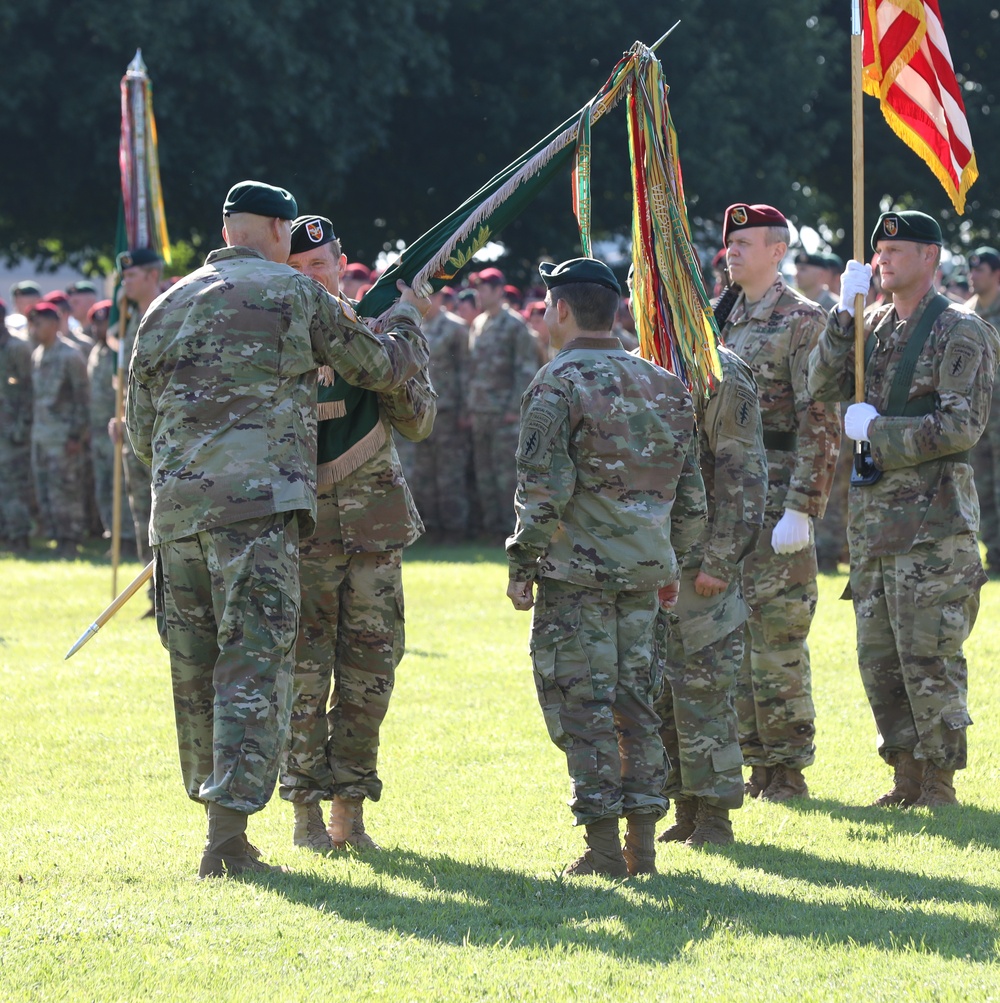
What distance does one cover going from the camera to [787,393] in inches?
305

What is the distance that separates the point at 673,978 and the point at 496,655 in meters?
6.67

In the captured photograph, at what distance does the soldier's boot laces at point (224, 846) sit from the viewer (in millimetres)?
5988

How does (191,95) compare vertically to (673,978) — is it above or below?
above

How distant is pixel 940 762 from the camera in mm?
7309

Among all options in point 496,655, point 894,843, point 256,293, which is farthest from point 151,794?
point 496,655

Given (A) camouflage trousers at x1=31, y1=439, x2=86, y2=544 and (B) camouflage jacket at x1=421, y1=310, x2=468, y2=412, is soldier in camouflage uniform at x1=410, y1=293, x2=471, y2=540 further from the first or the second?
(A) camouflage trousers at x1=31, y1=439, x2=86, y2=544

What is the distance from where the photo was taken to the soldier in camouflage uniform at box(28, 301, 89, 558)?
63.3 feet

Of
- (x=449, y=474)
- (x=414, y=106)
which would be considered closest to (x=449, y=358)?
(x=449, y=474)

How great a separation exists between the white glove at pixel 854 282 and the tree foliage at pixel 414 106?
17101 mm

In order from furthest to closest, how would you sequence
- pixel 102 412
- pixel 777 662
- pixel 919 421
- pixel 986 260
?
pixel 102 412 < pixel 986 260 < pixel 777 662 < pixel 919 421

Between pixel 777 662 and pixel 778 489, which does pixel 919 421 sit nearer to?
pixel 778 489

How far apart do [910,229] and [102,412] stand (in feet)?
43.4

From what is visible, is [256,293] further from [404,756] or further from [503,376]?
[503,376]

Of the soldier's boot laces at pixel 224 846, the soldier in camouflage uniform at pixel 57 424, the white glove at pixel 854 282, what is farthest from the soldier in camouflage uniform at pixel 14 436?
the soldier's boot laces at pixel 224 846
